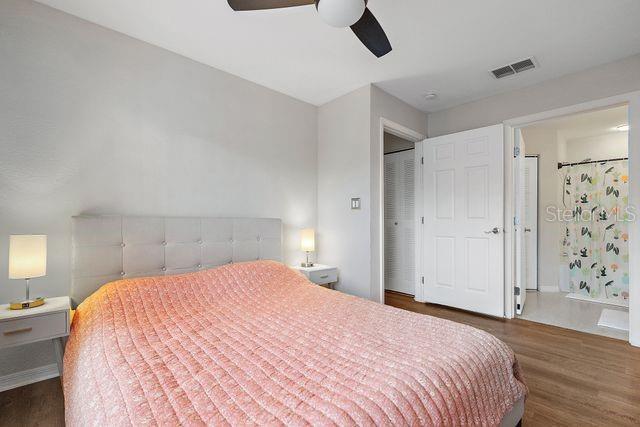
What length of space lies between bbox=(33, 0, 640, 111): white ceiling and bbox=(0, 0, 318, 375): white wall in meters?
0.19

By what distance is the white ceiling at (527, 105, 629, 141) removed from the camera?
3.55 m

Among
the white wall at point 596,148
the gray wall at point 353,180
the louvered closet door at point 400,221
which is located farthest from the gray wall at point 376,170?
the white wall at point 596,148

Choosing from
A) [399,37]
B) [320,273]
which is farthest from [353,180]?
[399,37]

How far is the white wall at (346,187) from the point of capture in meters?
2.97

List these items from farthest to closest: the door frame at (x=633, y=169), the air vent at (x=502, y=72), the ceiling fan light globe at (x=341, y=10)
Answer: the air vent at (x=502, y=72) < the door frame at (x=633, y=169) < the ceiling fan light globe at (x=341, y=10)

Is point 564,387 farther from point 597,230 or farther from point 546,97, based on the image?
point 597,230

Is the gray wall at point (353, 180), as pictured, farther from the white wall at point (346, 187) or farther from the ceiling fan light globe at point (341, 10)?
the ceiling fan light globe at point (341, 10)

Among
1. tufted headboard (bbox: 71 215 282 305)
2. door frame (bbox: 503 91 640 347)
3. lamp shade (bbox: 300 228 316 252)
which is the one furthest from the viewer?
lamp shade (bbox: 300 228 316 252)

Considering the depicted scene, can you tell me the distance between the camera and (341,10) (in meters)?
1.46

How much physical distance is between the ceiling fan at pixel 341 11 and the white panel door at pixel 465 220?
2.05 m

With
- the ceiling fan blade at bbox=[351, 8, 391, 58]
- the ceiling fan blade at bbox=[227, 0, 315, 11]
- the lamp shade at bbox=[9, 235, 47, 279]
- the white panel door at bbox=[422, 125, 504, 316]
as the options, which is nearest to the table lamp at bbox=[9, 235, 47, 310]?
the lamp shade at bbox=[9, 235, 47, 279]

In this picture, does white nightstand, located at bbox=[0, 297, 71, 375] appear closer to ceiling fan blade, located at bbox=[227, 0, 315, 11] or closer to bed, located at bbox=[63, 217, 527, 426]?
bed, located at bbox=[63, 217, 527, 426]

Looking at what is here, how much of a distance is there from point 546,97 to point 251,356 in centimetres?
351

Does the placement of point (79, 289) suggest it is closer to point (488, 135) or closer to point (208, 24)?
point (208, 24)
